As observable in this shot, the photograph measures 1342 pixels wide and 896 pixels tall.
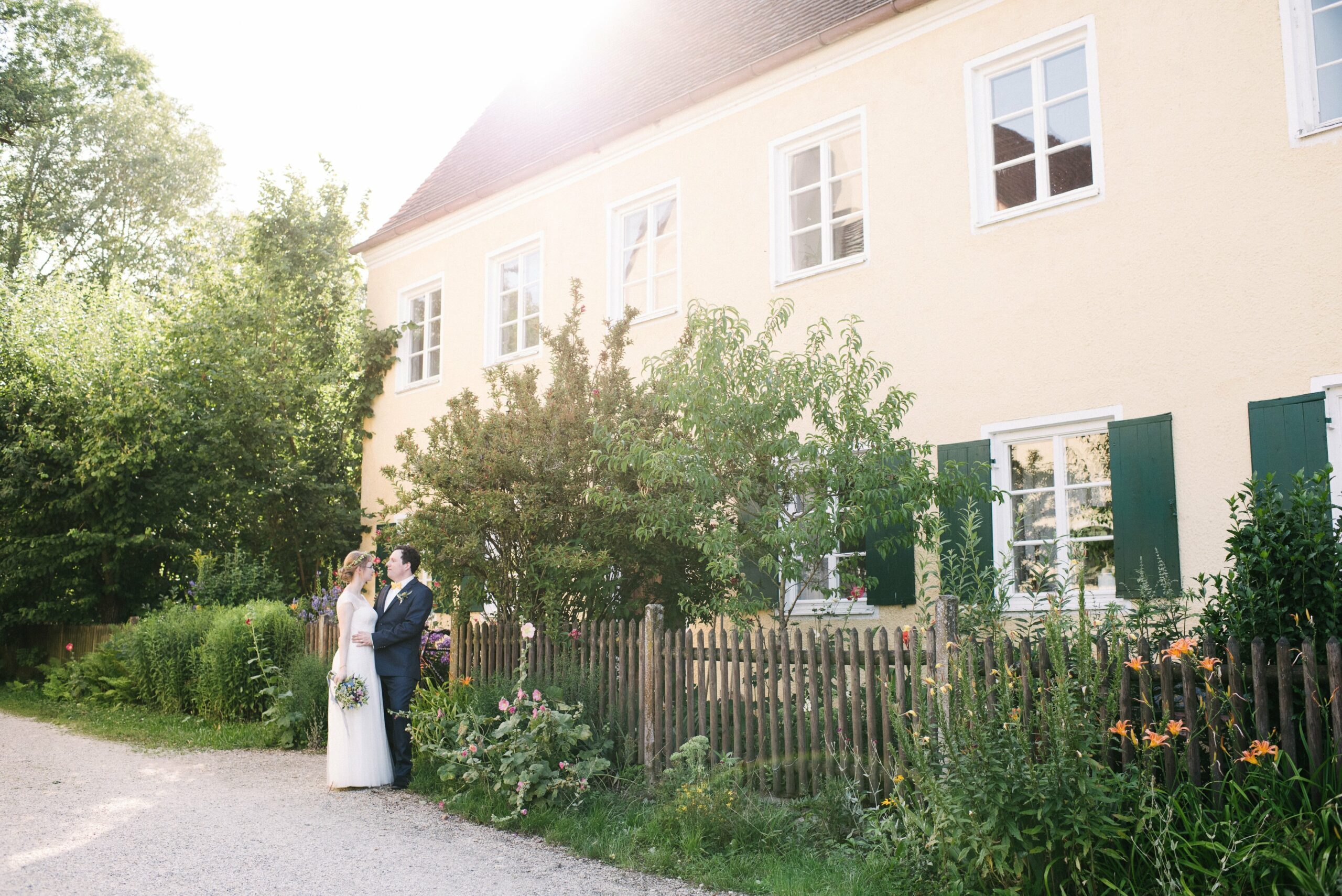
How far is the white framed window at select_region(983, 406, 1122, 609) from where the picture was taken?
8.63 meters

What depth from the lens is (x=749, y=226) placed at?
38.2 feet

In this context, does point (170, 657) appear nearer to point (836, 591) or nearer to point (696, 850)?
point (836, 591)

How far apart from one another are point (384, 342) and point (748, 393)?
10.7m

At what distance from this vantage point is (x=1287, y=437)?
24.9 feet

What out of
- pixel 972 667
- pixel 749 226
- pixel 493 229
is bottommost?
pixel 972 667

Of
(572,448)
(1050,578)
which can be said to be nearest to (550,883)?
(572,448)

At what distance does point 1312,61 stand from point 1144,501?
11.1ft

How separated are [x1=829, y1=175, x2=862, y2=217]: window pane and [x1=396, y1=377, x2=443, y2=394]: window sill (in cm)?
716

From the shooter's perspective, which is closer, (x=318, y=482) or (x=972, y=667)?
(x=972, y=667)

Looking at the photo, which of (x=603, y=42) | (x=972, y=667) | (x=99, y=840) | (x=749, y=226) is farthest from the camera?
(x=603, y=42)

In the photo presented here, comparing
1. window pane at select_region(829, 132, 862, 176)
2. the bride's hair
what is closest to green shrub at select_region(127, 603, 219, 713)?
the bride's hair

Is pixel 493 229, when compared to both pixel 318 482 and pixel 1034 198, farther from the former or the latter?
pixel 1034 198

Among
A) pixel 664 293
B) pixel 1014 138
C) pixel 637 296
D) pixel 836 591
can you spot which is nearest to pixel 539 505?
pixel 836 591

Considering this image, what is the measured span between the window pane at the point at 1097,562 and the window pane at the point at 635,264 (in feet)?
20.8
